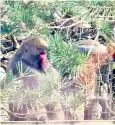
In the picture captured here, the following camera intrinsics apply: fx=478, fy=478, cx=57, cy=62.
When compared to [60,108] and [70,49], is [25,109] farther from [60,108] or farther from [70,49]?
[70,49]

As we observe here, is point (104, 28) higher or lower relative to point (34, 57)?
higher

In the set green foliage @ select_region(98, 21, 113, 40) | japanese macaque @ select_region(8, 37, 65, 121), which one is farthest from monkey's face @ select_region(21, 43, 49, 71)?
green foliage @ select_region(98, 21, 113, 40)

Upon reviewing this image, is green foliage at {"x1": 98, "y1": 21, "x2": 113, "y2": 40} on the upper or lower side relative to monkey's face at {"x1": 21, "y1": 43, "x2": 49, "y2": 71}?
upper

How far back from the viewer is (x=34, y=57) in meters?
2.68

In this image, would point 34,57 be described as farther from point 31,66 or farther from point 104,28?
Answer: point 104,28

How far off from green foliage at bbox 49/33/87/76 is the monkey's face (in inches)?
1.6

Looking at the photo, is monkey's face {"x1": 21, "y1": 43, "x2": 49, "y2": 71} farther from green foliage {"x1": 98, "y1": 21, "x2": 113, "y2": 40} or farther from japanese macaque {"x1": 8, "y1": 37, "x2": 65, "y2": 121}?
green foliage {"x1": 98, "y1": 21, "x2": 113, "y2": 40}

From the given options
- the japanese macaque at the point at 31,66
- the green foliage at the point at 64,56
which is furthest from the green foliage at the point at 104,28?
the japanese macaque at the point at 31,66

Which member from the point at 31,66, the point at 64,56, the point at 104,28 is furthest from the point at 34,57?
the point at 104,28

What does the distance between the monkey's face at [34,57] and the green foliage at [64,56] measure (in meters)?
0.04

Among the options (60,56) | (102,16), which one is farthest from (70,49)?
(102,16)

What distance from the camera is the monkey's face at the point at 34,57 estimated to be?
8.80 ft

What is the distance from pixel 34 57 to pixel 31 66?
2.1 inches

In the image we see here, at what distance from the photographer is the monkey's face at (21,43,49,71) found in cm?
268
